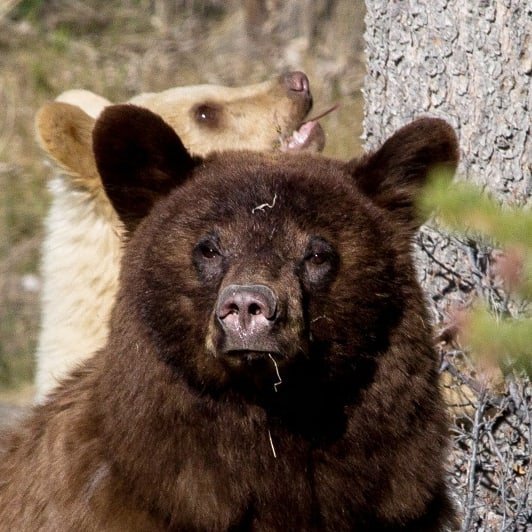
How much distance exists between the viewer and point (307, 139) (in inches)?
270

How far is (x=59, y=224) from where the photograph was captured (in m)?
7.29

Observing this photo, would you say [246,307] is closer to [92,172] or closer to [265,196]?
[265,196]

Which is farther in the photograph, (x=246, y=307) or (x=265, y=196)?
(x=265, y=196)

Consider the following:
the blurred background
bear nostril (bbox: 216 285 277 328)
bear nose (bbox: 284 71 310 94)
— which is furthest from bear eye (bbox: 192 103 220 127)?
the blurred background

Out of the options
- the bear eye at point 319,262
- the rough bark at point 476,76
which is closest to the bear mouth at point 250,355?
the bear eye at point 319,262

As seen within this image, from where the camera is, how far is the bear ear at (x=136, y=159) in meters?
4.25

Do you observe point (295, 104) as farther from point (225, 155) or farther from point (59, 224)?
point (225, 155)

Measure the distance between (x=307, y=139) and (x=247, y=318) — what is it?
3292mm

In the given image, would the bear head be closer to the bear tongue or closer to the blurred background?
the bear tongue

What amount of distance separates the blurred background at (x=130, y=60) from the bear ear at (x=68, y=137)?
207 inches

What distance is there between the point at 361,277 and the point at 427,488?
78 centimetres

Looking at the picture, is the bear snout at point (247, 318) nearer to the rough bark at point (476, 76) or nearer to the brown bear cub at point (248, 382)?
the brown bear cub at point (248, 382)

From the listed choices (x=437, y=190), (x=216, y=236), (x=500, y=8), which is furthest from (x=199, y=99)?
(x=437, y=190)

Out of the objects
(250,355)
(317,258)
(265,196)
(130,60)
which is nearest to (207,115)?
(265,196)
